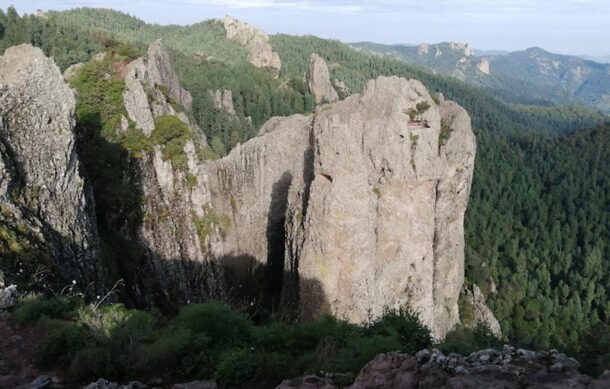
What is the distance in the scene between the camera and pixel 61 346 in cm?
923

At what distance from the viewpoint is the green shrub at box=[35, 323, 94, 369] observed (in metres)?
9.02

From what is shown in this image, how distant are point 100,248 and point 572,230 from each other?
100037mm

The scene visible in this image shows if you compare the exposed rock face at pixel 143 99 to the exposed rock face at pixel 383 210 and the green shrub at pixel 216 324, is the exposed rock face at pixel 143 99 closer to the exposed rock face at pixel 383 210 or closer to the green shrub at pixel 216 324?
the exposed rock face at pixel 383 210

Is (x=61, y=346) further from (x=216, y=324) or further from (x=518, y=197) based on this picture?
(x=518, y=197)

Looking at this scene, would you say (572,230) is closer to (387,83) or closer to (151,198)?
(387,83)

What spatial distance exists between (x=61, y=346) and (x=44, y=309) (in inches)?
51.4

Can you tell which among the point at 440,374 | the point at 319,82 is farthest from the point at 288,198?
the point at 319,82

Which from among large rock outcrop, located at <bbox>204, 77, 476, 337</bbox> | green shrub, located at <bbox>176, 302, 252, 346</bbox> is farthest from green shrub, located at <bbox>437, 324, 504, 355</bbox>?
large rock outcrop, located at <bbox>204, 77, 476, 337</bbox>

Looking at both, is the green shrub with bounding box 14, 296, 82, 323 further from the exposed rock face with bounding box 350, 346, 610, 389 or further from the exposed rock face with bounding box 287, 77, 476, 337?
the exposed rock face with bounding box 287, 77, 476, 337

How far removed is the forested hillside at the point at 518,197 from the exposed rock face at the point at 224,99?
90.0 inches

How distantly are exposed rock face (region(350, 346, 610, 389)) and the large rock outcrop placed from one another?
1228 cm

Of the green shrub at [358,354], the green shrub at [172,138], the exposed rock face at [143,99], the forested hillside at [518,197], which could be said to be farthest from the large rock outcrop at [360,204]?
the forested hillside at [518,197]

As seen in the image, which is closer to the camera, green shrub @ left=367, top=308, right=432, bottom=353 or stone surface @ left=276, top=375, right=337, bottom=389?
stone surface @ left=276, top=375, right=337, bottom=389

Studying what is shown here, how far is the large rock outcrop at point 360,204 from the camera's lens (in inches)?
870
